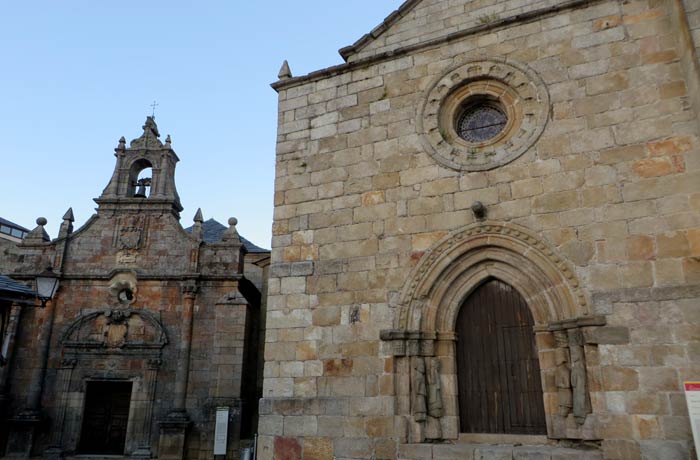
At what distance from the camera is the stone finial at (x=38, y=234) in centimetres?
1540

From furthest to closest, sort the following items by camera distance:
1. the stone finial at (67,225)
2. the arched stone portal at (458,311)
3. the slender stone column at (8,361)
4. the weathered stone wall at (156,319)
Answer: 1. the stone finial at (67,225)
2. the slender stone column at (8,361)
3. the weathered stone wall at (156,319)
4. the arched stone portal at (458,311)

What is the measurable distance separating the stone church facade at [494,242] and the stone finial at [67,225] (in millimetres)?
10227

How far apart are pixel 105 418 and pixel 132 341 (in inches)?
79.0

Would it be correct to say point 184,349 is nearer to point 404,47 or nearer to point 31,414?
point 31,414

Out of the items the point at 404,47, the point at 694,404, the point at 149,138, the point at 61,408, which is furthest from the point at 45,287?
the point at 149,138

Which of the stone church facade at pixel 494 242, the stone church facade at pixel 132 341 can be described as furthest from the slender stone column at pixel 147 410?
the stone church facade at pixel 494 242

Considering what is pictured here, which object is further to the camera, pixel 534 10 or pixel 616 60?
pixel 534 10

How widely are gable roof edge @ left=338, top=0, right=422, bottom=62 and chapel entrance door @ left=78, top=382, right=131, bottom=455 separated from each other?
414 inches

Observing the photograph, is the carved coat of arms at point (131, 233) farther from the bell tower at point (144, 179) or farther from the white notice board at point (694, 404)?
the white notice board at point (694, 404)

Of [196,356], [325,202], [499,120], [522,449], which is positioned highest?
[499,120]

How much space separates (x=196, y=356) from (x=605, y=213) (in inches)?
431

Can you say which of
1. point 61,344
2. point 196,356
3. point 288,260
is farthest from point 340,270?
point 61,344

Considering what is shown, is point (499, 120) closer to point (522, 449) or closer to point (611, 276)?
point (611, 276)

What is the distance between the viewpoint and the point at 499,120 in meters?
6.97
